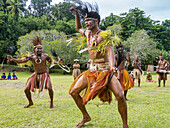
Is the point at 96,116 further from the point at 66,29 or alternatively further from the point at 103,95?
the point at 66,29

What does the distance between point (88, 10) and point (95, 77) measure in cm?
142

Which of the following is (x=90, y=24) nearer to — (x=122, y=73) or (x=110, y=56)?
(x=110, y=56)

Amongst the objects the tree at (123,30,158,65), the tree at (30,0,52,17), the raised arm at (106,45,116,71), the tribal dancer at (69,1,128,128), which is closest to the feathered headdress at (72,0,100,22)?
the tribal dancer at (69,1,128,128)

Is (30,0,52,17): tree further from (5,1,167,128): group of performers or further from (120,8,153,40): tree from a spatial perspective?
(5,1,167,128): group of performers

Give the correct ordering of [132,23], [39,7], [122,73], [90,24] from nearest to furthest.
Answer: [90,24] < [122,73] < [132,23] < [39,7]

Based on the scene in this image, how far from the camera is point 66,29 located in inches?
Result: 1449

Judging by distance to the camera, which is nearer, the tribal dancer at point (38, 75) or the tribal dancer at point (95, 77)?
the tribal dancer at point (95, 77)

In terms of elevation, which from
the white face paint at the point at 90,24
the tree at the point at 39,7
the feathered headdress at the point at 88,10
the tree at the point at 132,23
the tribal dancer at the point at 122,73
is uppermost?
the tree at the point at 39,7

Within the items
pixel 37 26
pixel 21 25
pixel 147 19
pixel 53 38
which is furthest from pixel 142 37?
pixel 21 25

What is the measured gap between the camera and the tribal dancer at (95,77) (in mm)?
3191

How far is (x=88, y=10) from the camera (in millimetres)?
3752

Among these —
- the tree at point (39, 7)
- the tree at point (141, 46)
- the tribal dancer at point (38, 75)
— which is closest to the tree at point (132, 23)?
the tree at point (141, 46)

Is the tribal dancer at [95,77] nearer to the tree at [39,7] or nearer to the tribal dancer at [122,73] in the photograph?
the tribal dancer at [122,73]

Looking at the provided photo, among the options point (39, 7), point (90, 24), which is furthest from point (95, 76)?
point (39, 7)
